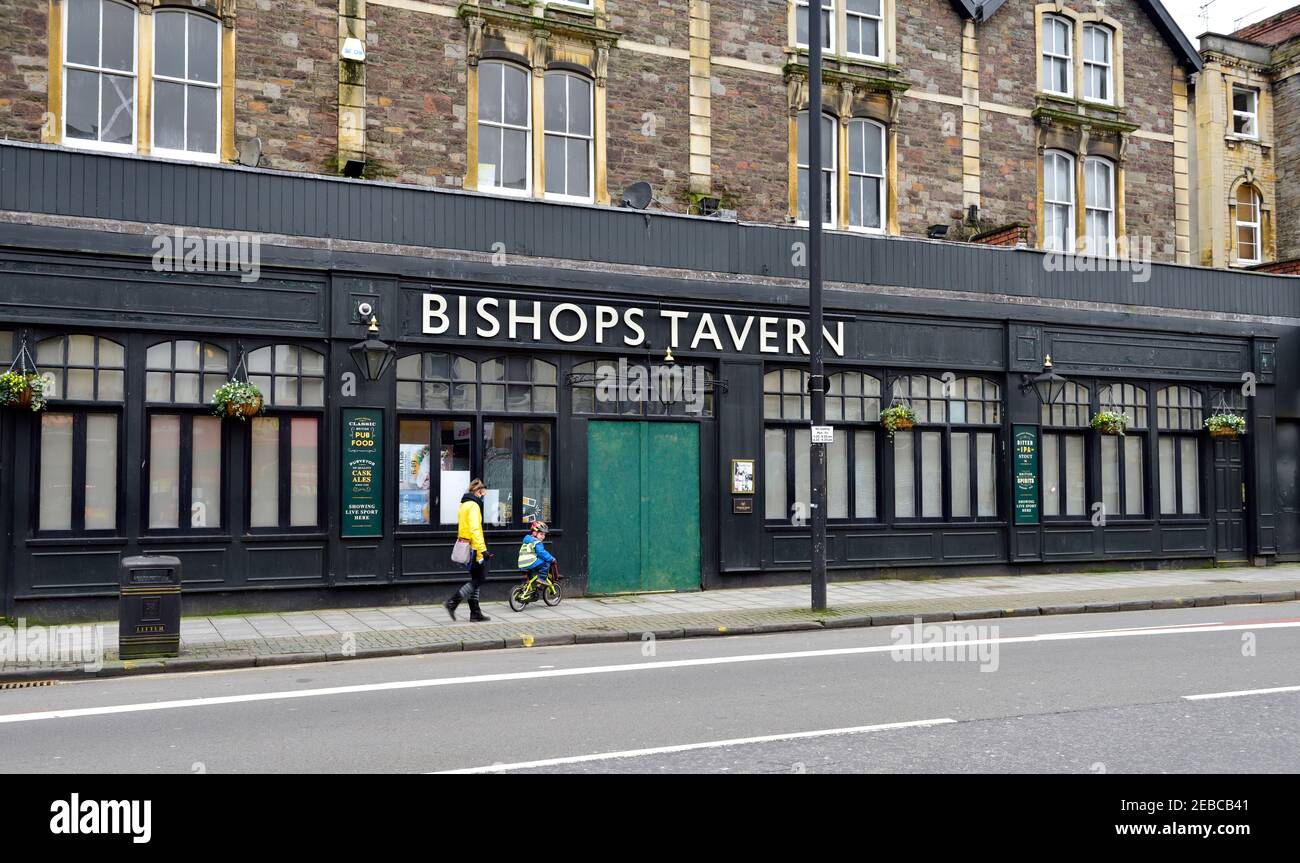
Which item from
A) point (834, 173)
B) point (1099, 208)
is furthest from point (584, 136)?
point (1099, 208)

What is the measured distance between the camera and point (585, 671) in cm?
1067

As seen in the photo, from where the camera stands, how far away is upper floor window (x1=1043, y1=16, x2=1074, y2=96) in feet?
71.1

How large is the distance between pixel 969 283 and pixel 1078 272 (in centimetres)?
256

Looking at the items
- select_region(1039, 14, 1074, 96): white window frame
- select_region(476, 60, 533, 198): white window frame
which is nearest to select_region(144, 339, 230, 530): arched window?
select_region(476, 60, 533, 198): white window frame

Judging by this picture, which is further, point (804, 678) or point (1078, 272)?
point (1078, 272)

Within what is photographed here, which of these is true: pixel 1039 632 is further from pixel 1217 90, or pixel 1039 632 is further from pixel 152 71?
pixel 1217 90

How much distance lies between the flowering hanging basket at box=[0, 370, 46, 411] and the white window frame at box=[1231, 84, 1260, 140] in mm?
24145

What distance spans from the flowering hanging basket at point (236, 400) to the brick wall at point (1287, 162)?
71.9 feet

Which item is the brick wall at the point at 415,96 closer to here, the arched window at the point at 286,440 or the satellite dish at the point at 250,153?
the satellite dish at the point at 250,153

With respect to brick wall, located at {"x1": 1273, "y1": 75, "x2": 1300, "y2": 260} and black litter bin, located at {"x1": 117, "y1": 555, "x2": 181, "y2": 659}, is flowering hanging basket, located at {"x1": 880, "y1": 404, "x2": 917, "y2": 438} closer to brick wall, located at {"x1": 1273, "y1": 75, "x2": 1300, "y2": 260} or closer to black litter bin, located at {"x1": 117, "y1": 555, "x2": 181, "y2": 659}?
black litter bin, located at {"x1": 117, "y1": 555, "x2": 181, "y2": 659}

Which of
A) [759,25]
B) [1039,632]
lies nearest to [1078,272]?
[759,25]

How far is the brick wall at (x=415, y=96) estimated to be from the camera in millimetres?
16234

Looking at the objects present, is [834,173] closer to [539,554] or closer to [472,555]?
[539,554]

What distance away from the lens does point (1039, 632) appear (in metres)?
13.3
